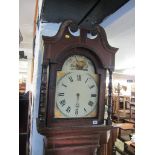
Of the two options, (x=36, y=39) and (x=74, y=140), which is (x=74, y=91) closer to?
(x=74, y=140)

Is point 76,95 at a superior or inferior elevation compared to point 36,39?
inferior

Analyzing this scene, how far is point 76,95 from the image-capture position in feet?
3.23

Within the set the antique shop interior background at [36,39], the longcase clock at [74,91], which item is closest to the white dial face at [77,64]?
the longcase clock at [74,91]

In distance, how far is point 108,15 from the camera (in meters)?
1.24

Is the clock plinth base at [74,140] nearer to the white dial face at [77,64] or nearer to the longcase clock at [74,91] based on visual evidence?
the longcase clock at [74,91]

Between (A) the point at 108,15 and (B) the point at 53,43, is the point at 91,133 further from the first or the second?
(A) the point at 108,15

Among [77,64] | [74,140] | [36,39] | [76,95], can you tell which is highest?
[36,39]

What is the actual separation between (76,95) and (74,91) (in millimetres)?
22

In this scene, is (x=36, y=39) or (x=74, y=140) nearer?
(x=74, y=140)

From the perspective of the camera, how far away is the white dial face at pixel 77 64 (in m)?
0.97

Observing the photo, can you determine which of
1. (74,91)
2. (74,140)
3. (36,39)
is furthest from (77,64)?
(36,39)

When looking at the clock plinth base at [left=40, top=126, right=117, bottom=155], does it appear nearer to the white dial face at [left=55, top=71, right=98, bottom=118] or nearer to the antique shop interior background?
the white dial face at [left=55, top=71, right=98, bottom=118]
